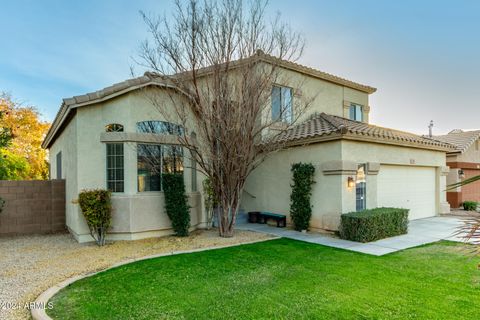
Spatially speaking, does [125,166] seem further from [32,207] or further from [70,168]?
[32,207]

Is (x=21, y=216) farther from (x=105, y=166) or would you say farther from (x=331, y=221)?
(x=331, y=221)

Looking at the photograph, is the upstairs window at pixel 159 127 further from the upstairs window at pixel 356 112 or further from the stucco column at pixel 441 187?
the stucco column at pixel 441 187

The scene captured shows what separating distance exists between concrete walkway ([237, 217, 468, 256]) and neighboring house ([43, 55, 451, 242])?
3.33ft

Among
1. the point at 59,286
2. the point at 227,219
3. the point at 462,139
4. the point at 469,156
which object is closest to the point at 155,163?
the point at 227,219

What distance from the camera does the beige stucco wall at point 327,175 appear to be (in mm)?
11344

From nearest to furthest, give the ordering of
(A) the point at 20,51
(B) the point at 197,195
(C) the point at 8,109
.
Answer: (B) the point at 197,195, (A) the point at 20,51, (C) the point at 8,109

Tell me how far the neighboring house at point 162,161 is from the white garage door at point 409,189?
0.16ft

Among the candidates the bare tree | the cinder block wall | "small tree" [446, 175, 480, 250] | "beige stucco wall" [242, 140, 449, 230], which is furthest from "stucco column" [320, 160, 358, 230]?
the cinder block wall

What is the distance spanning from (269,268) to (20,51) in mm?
17149

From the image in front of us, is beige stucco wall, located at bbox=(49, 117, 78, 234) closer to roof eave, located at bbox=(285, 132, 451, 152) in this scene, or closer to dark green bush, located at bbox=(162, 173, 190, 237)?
dark green bush, located at bbox=(162, 173, 190, 237)

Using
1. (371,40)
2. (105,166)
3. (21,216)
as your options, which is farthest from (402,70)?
(21,216)

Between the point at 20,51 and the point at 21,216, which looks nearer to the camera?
the point at 21,216

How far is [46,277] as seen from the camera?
708cm

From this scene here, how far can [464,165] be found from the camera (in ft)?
66.2
